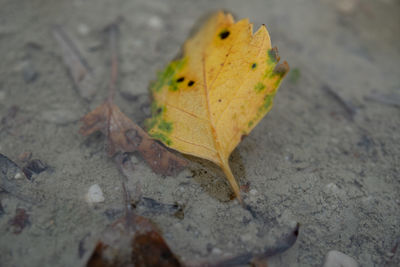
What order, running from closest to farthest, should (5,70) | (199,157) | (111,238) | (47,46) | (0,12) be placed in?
1. (111,238)
2. (199,157)
3. (5,70)
4. (47,46)
5. (0,12)

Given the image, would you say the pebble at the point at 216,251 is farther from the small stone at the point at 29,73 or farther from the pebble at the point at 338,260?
the small stone at the point at 29,73

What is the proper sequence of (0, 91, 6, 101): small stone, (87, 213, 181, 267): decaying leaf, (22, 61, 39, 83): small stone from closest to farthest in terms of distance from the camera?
(87, 213, 181, 267): decaying leaf, (0, 91, 6, 101): small stone, (22, 61, 39, 83): small stone

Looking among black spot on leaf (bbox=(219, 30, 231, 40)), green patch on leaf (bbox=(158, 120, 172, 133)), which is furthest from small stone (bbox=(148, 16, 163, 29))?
green patch on leaf (bbox=(158, 120, 172, 133))

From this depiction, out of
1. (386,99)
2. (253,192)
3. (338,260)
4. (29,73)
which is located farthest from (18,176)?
(386,99)

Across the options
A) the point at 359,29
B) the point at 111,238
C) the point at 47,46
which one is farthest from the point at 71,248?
the point at 359,29

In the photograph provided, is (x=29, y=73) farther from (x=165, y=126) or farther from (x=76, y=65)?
(x=165, y=126)

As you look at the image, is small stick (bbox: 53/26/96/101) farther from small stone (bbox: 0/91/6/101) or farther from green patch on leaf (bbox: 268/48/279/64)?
green patch on leaf (bbox: 268/48/279/64)

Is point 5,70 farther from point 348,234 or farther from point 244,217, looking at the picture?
point 348,234
